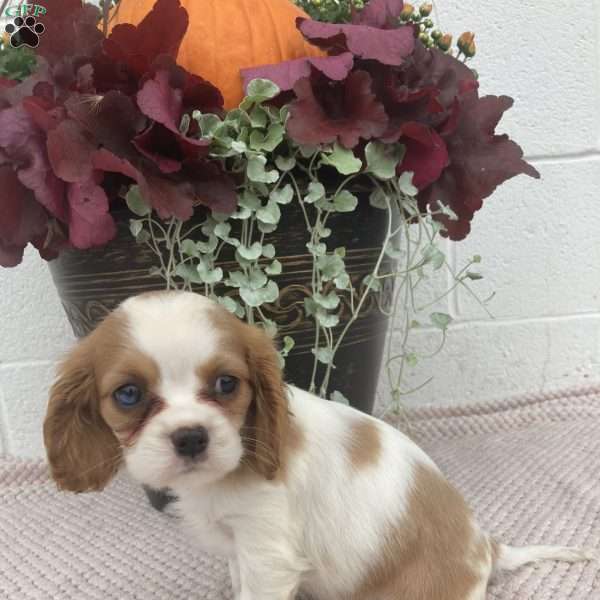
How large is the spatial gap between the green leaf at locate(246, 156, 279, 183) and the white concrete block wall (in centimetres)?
109

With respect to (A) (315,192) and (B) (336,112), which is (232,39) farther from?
(A) (315,192)

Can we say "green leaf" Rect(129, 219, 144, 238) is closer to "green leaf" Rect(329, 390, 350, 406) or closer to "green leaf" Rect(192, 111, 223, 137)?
"green leaf" Rect(192, 111, 223, 137)

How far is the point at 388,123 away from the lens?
1345 mm

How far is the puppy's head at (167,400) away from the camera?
0.93m

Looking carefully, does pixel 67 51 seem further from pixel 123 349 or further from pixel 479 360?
pixel 479 360

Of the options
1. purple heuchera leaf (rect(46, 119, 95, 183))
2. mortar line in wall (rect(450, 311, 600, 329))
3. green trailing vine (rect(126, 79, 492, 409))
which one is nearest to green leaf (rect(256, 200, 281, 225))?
green trailing vine (rect(126, 79, 492, 409))

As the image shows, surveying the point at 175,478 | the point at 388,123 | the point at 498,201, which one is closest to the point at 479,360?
the point at 498,201

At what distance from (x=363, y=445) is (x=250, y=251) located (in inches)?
17.1

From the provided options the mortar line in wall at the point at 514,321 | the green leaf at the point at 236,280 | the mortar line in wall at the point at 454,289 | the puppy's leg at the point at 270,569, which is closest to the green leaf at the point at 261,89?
the green leaf at the point at 236,280

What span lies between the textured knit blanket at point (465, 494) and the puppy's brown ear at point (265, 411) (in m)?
0.36

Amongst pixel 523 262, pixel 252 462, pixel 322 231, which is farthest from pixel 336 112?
pixel 523 262

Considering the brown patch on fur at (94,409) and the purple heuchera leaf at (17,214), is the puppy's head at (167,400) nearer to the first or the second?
the brown patch on fur at (94,409)

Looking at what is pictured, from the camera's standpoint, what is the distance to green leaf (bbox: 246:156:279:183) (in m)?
1.27

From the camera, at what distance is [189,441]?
91 centimetres
